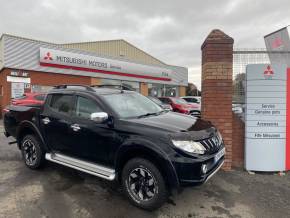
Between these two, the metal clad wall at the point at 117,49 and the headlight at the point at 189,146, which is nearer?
the headlight at the point at 189,146

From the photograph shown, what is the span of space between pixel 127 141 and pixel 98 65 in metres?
18.0

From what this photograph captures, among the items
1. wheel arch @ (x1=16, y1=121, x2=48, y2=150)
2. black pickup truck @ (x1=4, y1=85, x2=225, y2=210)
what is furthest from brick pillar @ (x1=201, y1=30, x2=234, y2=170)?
wheel arch @ (x1=16, y1=121, x2=48, y2=150)

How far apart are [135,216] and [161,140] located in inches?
43.3

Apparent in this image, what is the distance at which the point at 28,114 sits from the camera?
5.02 meters

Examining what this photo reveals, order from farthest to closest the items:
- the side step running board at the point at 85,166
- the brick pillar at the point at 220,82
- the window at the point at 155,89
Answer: the window at the point at 155,89, the brick pillar at the point at 220,82, the side step running board at the point at 85,166

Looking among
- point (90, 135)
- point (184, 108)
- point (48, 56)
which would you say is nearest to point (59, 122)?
point (90, 135)

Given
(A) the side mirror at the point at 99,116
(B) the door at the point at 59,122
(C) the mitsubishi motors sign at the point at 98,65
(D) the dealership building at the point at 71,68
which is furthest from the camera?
(C) the mitsubishi motors sign at the point at 98,65

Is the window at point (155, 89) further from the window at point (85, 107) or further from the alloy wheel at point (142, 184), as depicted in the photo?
the alloy wheel at point (142, 184)

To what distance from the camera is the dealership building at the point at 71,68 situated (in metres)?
15.9

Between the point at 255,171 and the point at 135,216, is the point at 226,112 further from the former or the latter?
the point at 135,216

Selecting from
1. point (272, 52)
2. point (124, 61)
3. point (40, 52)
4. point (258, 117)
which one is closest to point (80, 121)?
point (258, 117)

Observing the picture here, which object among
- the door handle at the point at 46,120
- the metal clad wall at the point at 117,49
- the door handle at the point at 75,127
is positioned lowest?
the door handle at the point at 75,127

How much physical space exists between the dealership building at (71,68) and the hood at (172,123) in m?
14.8

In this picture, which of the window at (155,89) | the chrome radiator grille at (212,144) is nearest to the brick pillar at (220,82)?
the chrome radiator grille at (212,144)
